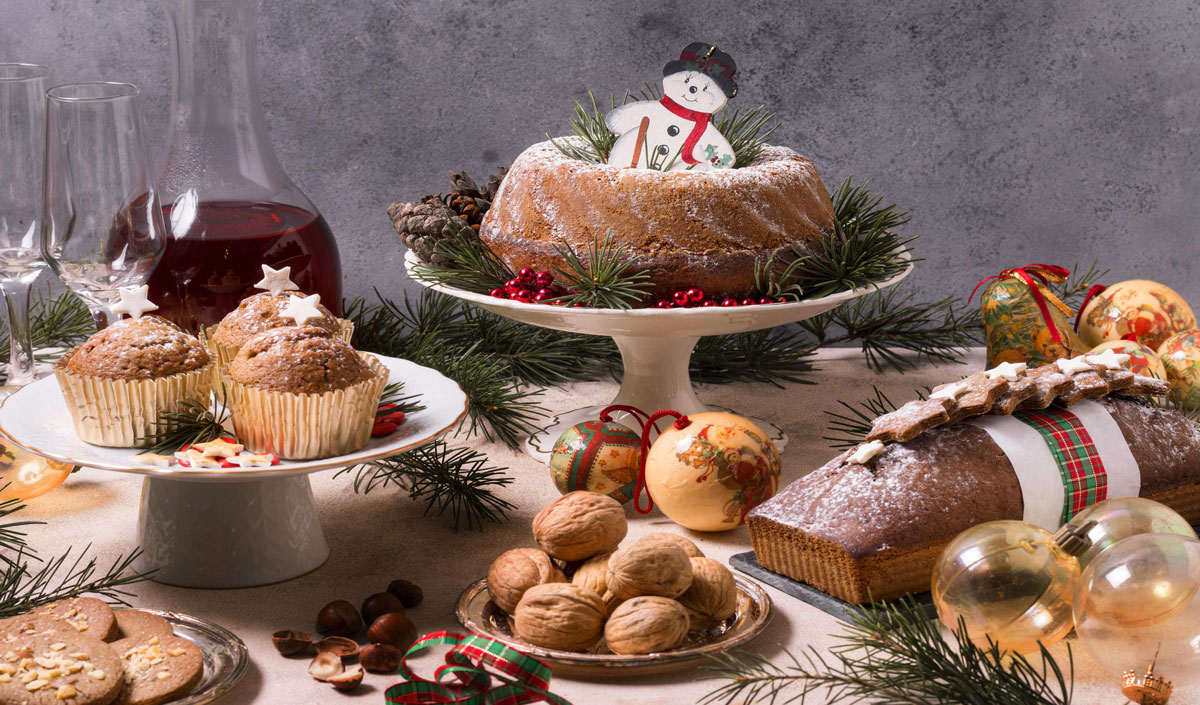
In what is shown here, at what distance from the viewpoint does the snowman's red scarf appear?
1.64 m

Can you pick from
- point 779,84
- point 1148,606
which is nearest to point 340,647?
point 1148,606

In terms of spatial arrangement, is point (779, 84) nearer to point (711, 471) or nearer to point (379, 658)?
point (711, 471)

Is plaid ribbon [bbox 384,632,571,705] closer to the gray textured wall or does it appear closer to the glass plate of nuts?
the glass plate of nuts

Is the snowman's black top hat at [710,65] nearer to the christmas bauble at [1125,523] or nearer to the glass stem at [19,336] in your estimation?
the christmas bauble at [1125,523]

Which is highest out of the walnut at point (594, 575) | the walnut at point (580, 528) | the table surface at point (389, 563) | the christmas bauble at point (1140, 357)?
the christmas bauble at point (1140, 357)

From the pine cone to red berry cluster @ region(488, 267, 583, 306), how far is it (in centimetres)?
15

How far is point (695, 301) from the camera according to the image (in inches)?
60.1

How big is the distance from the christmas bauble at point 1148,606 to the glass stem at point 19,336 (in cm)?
131

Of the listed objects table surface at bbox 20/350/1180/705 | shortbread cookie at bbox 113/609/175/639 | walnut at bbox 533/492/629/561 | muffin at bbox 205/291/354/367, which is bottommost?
table surface at bbox 20/350/1180/705

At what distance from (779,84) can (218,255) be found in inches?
50.3

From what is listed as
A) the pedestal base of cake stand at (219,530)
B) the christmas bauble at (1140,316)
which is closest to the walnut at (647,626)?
the pedestal base of cake stand at (219,530)

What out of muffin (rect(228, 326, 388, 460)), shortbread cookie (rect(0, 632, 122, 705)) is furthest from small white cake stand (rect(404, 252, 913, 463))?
shortbread cookie (rect(0, 632, 122, 705))

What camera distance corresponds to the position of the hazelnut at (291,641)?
117cm

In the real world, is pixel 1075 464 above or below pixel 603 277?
below
